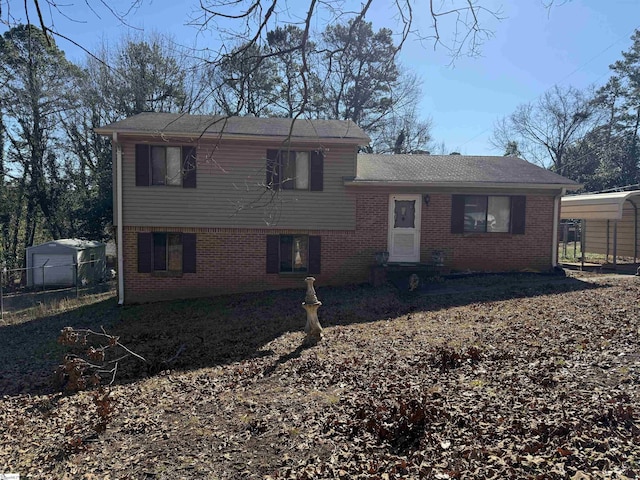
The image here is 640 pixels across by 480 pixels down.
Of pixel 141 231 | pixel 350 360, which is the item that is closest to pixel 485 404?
pixel 350 360

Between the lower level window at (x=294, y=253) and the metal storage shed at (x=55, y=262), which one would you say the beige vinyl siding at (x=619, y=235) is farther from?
the metal storage shed at (x=55, y=262)

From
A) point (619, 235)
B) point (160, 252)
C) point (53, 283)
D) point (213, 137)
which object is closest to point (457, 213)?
point (213, 137)

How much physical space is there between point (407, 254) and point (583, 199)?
25.6 feet

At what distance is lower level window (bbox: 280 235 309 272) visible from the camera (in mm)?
13609

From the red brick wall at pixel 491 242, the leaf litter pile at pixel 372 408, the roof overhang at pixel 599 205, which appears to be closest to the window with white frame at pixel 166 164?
the leaf litter pile at pixel 372 408

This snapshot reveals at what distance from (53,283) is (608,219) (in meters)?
22.8

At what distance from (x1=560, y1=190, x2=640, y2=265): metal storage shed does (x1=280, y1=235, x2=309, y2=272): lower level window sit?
9.87 m

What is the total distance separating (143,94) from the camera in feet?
76.2

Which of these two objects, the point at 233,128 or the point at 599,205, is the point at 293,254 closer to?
the point at 233,128

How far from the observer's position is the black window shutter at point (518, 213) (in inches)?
538

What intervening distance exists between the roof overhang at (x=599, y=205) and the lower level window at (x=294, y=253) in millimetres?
9988

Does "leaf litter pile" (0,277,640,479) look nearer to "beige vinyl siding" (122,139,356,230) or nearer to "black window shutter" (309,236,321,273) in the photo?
"black window shutter" (309,236,321,273)

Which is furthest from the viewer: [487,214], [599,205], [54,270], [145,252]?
Result: [54,270]

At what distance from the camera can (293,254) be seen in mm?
13688
